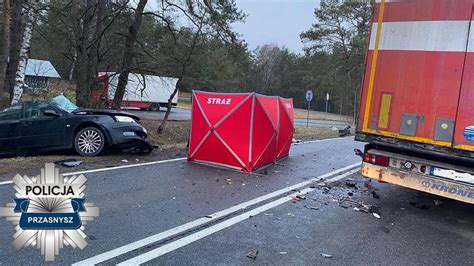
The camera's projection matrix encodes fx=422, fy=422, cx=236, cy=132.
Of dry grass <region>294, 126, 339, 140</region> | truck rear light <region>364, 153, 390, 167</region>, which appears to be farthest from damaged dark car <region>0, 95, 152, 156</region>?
dry grass <region>294, 126, 339, 140</region>

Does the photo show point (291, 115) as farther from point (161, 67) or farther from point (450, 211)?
point (161, 67)

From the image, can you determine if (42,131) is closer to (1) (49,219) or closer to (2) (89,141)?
(2) (89,141)

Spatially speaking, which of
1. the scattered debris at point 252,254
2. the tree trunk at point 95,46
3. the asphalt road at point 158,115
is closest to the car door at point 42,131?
the tree trunk at point 95,46

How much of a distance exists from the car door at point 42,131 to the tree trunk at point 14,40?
23.0 feet

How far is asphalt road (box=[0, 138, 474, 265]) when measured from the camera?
4207mm

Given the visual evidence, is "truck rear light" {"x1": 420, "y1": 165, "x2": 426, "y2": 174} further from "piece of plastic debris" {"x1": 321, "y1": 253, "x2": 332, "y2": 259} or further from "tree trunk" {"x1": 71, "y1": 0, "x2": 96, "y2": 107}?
"tree trunk" {"x1": 71, "y1": 0, "x2": 96, "y2": 107}

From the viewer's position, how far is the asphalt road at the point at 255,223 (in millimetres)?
4207

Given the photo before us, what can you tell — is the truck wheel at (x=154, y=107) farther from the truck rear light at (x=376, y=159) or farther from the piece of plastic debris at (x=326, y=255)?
the piece of plastic debris at (x=326, y=255)

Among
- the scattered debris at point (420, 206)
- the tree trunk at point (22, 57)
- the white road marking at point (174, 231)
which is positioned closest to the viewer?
the white road marking at point (174, 231)

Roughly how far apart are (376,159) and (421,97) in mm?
1221

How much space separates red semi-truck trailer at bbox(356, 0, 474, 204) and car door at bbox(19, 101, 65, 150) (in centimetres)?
669

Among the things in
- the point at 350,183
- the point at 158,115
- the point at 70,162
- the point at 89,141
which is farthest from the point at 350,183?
the point at 158,115

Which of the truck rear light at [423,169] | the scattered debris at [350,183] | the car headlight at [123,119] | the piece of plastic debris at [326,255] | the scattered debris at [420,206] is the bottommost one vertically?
the piece of plastic debris at [326,255]

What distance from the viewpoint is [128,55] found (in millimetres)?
17922
